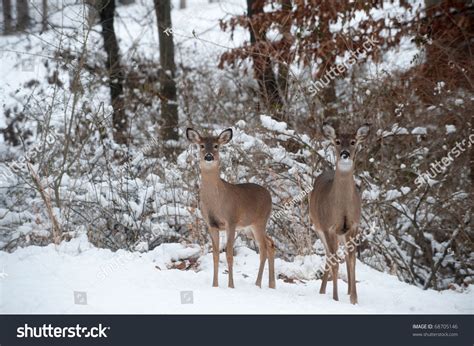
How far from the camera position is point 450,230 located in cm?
976

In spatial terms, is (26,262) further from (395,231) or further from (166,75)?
(166,75)

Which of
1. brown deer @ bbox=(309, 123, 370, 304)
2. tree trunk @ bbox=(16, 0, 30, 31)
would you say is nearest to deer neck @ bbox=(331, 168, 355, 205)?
brown deer @ bbox=(309, 123, 370, 304)

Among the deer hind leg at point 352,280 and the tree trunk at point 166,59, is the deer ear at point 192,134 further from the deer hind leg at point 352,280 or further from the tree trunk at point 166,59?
the tree trunk at point 166,59

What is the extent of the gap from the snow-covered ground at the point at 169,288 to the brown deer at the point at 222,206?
331 mm

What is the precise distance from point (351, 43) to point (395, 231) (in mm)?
3035

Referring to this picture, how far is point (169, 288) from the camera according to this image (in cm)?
633

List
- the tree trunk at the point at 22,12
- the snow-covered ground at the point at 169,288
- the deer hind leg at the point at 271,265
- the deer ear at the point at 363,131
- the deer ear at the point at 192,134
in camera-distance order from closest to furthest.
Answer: the snow-covered ground at the point at 169,288
the deer ear at the point at 363,131
the deer hind leg at the point at 271,265
the deer ear at the point at 192,134
the tree trunk at the point at 22,12

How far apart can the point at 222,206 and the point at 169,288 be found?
41.2 inches

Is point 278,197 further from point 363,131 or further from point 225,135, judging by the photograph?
point 363,131

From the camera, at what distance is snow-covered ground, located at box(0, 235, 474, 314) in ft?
18.7

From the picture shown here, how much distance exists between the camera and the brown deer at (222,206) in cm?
694

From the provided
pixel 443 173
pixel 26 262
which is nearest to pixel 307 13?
pixel 443 173

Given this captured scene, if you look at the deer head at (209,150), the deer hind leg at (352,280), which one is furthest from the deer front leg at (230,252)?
the deer hind leg at (352,280)

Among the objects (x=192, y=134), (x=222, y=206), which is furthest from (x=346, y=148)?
(x=192, y=134)
